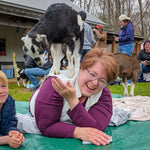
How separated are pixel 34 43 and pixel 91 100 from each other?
0.69m

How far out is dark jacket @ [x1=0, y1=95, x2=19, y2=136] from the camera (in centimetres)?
146

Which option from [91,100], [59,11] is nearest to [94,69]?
[91,100]

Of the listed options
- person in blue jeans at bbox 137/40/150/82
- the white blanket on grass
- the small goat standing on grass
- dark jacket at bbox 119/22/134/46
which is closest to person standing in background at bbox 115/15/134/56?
dark jacket at bbox 119/22/134/46

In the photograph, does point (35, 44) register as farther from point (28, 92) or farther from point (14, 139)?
point (28, 92)

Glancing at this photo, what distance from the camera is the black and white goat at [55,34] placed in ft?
4.99

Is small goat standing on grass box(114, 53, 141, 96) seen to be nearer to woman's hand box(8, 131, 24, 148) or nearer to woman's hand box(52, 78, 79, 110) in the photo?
woman's hand box(52, 78, 79, 110)

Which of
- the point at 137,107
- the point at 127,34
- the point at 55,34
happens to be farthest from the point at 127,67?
the point at 55,34

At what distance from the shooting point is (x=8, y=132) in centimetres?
146

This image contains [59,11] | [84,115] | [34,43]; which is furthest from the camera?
[59,11]

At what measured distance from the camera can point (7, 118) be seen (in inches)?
58.1

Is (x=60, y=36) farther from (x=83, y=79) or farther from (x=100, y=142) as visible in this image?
(x=100, y=142)

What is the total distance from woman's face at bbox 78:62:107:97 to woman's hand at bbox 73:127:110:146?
0.30m

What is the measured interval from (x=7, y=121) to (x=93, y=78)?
0.78 meters

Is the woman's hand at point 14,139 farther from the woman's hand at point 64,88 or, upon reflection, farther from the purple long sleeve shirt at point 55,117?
the woman's hand at point 64,88
